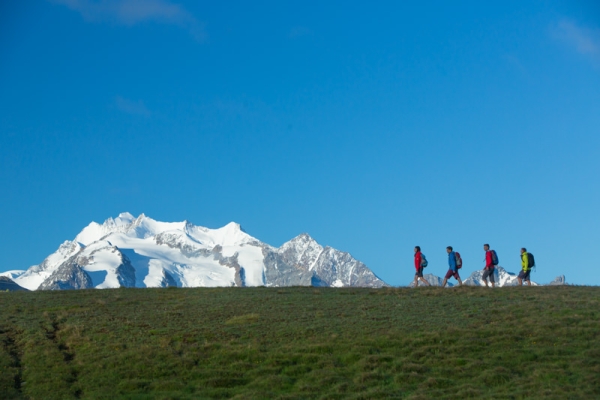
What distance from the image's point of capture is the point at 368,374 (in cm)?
2377

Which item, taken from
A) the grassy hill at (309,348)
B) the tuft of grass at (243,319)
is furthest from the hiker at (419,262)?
the tuft of grass at (243,319)

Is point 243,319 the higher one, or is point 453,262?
point 453,262

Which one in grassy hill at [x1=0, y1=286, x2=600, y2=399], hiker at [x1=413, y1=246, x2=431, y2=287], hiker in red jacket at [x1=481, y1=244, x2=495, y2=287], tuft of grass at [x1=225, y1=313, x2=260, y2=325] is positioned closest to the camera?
grassy hill at [x1=0, y1=286, x2=600, y2=399]

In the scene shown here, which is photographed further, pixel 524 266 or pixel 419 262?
pixel 419 262

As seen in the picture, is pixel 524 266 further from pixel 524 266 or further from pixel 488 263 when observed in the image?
pixel 488 263

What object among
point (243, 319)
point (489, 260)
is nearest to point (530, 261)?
point (489, 260)

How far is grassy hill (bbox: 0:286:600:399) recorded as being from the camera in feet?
75.3

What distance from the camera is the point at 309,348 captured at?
2648cm

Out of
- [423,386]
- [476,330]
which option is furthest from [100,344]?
[476,330]

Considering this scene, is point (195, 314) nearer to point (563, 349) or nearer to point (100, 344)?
point (100, 344)

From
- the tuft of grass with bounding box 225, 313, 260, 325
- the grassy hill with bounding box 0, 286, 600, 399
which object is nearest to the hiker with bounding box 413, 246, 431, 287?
the grassy hill with bounding box 0, 286, 600, 399

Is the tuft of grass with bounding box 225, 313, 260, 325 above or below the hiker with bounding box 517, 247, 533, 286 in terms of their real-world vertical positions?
below

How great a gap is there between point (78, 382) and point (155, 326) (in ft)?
22.5

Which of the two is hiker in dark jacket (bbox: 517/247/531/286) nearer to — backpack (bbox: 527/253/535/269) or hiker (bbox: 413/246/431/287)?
backpack (bbox: 527/253/535/269)
